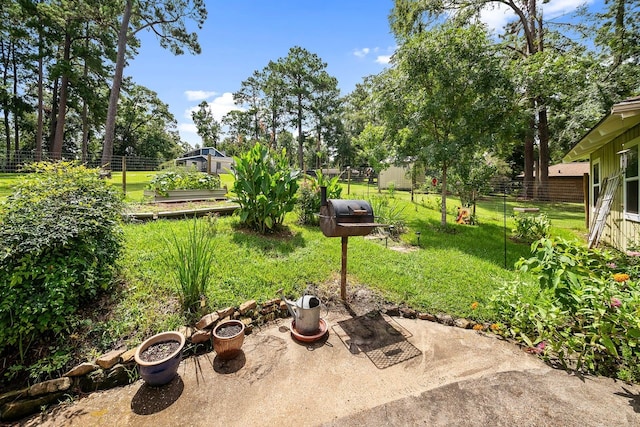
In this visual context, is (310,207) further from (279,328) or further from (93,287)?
(93,287)

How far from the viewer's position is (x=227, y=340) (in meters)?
2.20

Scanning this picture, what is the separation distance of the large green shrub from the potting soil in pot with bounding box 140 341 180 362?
26.5 inches

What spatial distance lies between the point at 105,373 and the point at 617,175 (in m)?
8.51

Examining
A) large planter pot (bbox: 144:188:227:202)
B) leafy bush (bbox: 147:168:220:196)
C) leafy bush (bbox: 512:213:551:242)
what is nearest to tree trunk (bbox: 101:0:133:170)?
leafy bush (bbox: 147:168:220:196)

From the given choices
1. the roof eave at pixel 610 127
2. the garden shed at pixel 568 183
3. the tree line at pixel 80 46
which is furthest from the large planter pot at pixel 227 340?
the garden shed at pixel 568 183

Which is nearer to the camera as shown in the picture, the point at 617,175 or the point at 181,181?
the point at 617,175

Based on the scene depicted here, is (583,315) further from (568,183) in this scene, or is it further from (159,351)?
(568,183)

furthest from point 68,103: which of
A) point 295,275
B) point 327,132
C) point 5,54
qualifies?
point 295,275

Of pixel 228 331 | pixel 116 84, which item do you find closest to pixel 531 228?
pixel 228 331

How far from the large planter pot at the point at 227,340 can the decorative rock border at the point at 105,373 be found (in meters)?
0.14

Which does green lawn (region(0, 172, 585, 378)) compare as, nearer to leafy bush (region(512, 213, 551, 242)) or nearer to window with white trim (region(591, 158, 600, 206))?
leafy bush (region(512, 213, 551, 242))

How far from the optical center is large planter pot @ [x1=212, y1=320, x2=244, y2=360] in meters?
2.20

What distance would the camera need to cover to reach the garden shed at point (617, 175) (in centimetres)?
443

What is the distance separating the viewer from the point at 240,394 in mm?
1925
